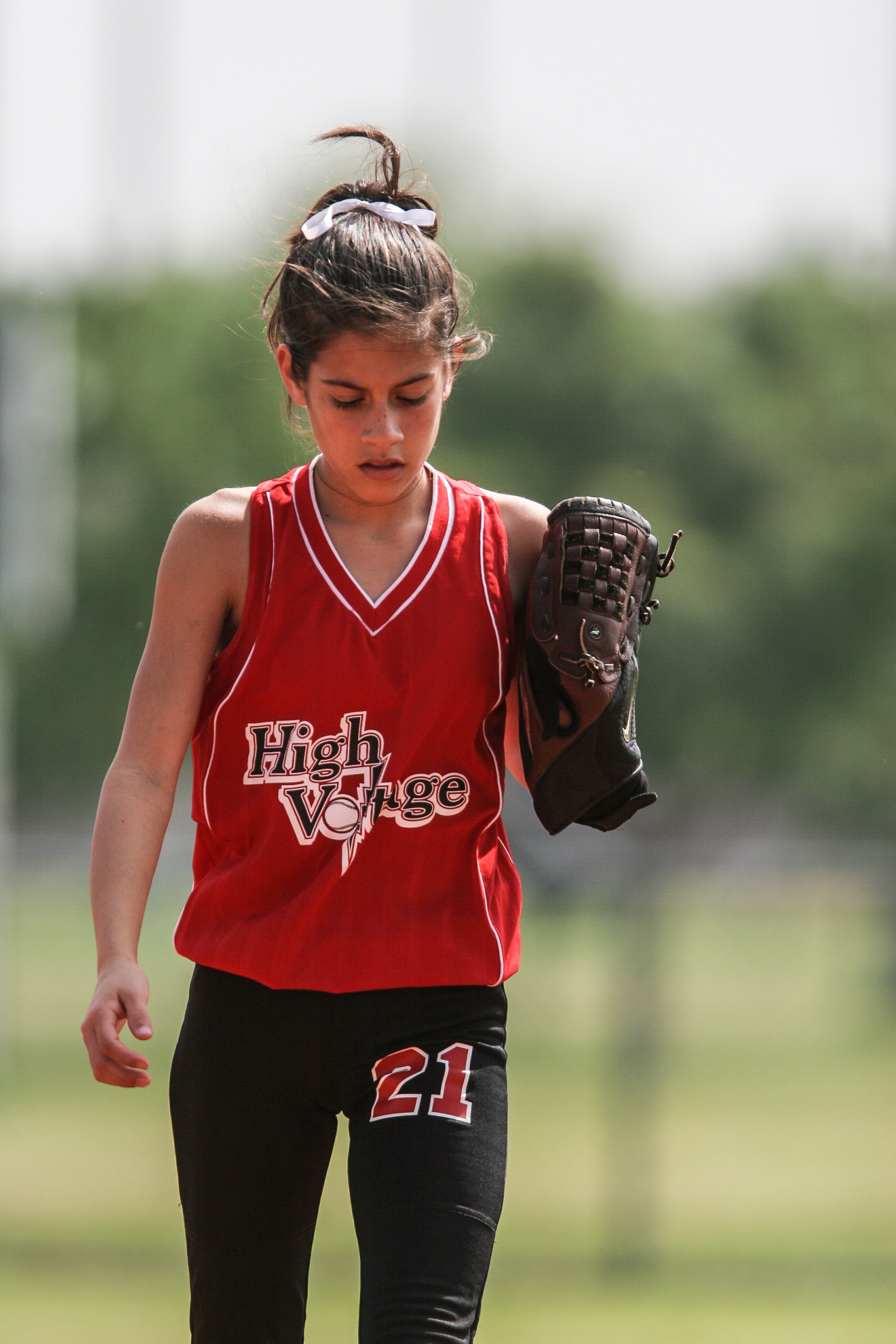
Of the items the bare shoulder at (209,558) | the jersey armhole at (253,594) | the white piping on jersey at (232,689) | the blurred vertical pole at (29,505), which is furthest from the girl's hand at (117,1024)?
the blurred vertical pole at (29,505)

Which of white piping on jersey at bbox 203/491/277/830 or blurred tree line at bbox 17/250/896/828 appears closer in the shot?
white piping on jersey at bbox 203/491/277/830

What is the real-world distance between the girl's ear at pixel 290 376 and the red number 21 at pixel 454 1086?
878 mm

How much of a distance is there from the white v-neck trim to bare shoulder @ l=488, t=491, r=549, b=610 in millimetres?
90

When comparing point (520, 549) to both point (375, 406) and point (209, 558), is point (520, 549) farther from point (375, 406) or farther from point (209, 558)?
point (209, 558)

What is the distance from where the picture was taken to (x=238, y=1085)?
2.05m

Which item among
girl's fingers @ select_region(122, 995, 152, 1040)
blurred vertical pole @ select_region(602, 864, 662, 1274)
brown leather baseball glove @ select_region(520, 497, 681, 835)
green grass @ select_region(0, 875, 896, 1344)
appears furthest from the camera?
blurred vertical pole @ select_region(602, 864, 662, 1274)

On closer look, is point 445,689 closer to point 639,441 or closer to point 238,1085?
point 238,1085

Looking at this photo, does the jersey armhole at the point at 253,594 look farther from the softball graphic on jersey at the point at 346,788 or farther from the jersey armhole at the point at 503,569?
the jersey armhole at the point at 503,569

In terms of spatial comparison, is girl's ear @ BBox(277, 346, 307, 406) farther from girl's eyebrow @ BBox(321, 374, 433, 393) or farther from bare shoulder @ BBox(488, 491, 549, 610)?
bare shoulder @ BBox(488, 491, 549, 610)

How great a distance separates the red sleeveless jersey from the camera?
2021 mm

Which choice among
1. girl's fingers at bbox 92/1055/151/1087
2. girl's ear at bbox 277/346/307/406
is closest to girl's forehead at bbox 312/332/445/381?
girl's ear at bbox 277/346/307/406

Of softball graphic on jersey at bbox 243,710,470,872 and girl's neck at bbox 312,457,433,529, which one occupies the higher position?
girl's neck at bbox 312,457,433,529

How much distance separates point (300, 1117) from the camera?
206cm

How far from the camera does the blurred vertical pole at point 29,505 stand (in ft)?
38.8
